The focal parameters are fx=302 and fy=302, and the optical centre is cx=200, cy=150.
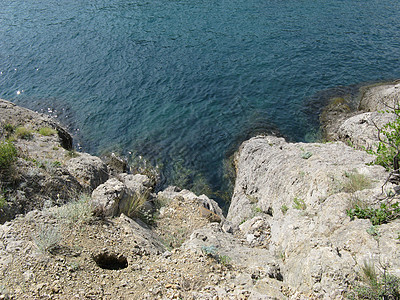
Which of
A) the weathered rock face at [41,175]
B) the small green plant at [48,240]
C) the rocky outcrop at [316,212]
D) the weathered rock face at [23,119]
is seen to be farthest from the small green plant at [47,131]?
the rocky outcrop at [316,212]

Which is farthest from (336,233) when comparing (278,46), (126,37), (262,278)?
(126,37)

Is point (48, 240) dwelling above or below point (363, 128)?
below

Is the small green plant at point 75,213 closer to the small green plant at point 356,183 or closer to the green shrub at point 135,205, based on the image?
the green shrub at point 135,205

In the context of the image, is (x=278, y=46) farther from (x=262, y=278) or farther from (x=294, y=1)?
(x=262, y=278)

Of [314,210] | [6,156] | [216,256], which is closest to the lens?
[216,256]

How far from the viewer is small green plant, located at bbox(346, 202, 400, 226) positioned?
7785 mm

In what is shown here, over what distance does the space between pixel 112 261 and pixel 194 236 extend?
284 centimetres

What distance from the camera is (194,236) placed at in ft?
34.3

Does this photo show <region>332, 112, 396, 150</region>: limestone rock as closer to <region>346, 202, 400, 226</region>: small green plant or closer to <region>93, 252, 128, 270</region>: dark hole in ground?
<region>346, 202, 400, 226</region>: small green plant

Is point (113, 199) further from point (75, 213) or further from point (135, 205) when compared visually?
point (75, 213)

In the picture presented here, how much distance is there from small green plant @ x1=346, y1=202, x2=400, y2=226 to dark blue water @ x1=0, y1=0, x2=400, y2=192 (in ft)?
38.2

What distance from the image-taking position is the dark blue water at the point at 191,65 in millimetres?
23797

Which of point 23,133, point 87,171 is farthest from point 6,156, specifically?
point 23,133

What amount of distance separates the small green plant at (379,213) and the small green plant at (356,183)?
1322mm
